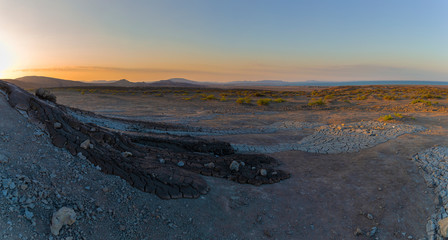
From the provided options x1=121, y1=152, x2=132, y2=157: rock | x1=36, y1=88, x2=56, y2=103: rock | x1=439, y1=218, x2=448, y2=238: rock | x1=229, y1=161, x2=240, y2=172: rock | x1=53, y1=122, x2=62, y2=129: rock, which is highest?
x1=36, y1=88, x2=56, y2=103: rock

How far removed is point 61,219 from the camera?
3332mm

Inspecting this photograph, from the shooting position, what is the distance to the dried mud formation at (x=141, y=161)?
4.86 m

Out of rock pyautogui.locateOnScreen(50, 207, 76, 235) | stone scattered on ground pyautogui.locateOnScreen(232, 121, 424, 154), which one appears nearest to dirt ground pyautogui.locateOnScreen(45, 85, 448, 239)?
stone scattered on ground pyautogui.locateOnScreen(232, 121, 424, 154)

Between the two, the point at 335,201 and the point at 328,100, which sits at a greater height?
the point at 328,100

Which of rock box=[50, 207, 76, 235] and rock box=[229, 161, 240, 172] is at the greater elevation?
rock box=[50, 207, 76, 235]

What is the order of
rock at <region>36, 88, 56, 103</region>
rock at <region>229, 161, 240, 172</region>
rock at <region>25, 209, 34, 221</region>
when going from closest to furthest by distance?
rock at <region>25, 209, 34, 221</region> → rock at <region>229, 161, 240, 172</region> → rock at <region>36, 88, 56, 103</region>

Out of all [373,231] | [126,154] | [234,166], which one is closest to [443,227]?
[373,231]

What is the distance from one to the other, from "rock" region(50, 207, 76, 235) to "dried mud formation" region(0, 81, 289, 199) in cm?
128

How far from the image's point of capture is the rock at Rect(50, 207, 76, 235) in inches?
127

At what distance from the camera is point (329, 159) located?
8.16m

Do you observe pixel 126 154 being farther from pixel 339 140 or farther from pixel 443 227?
pixel 339 140

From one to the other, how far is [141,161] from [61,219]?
7.84 feet

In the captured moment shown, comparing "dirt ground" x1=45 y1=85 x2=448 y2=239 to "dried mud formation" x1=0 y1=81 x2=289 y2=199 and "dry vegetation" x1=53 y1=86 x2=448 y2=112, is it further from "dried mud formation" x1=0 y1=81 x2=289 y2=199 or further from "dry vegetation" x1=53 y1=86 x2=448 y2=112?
"dry vegetation" x1=53 y1=86 x2=448 y2=112

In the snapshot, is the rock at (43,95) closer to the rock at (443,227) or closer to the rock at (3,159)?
the rock at (3,159)
